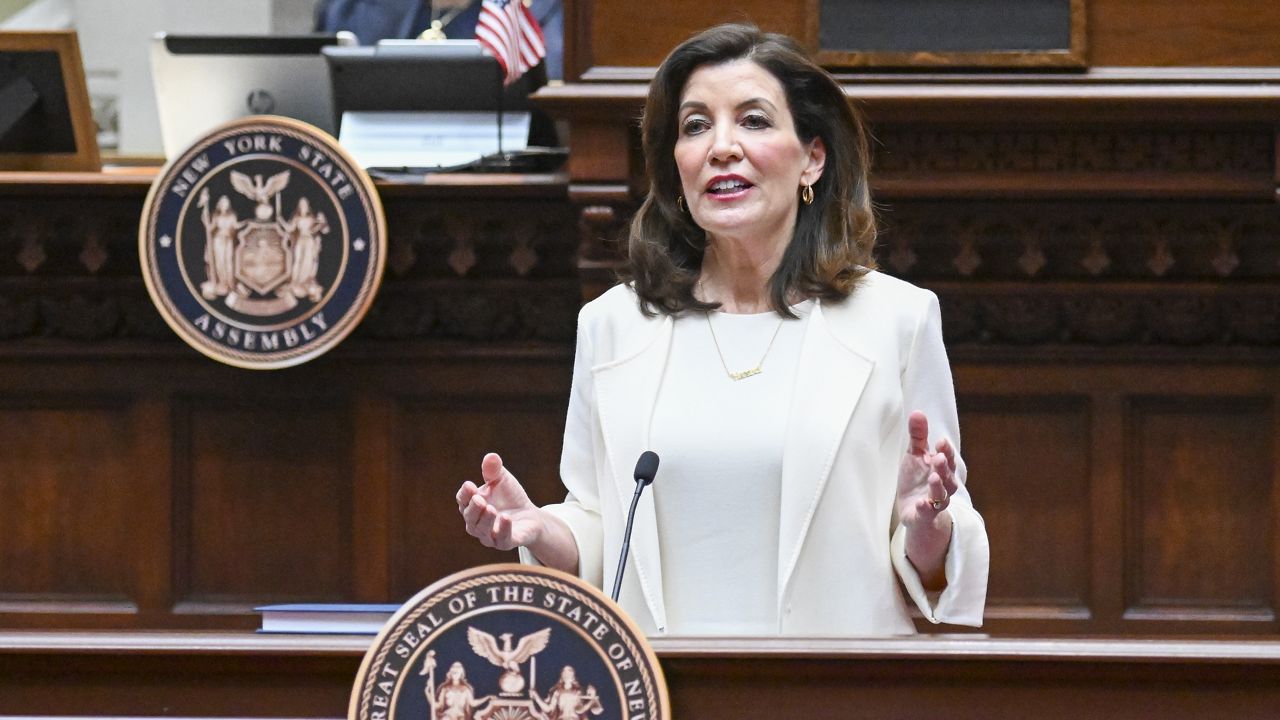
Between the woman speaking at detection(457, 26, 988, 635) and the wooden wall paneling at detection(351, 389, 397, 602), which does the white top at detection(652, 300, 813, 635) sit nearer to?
the woman speaking at detection(457, 26, 988, 635)

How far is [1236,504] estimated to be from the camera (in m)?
3.52

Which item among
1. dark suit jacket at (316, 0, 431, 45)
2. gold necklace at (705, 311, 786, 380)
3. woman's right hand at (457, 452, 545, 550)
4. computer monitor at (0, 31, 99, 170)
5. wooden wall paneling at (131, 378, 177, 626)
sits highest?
dark suit jacket at (316, 0, 431, 45)

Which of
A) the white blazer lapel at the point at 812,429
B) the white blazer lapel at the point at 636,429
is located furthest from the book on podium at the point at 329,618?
the white blazer lapel at the point at 812,429

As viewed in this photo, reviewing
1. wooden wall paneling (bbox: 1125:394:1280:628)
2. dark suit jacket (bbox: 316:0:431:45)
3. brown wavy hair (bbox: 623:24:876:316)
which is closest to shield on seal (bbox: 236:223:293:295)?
brown wavy hair (bbox: 623:24:876:316)

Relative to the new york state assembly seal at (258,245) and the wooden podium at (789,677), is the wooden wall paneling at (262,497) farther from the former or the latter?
the wooden podium at (789,677)

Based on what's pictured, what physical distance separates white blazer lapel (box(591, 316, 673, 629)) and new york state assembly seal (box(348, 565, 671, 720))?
59 cm

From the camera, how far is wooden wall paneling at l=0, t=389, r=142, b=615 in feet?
12.2

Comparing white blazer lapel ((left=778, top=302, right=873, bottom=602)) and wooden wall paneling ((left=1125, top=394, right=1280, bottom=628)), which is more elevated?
white blazer lapel ((left=778, top=302, right=873, bottom=602))

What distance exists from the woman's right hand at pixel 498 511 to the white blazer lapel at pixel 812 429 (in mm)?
307

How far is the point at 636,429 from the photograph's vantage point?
229 cm

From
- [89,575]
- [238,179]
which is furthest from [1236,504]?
[89,575]

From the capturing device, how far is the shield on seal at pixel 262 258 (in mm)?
3574

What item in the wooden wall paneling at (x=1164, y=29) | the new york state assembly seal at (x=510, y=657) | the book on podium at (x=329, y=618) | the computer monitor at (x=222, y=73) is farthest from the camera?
the computer monitor at (x=222, y=73)

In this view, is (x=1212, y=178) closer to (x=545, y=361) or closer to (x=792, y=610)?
(x=545, y=361)
